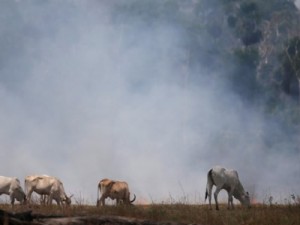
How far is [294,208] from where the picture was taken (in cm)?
1573

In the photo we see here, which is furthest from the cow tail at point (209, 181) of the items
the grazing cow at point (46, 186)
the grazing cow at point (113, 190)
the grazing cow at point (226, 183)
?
the grazing cow at point (46, 186)

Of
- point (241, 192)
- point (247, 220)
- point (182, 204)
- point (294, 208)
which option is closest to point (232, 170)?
point (241, 192)

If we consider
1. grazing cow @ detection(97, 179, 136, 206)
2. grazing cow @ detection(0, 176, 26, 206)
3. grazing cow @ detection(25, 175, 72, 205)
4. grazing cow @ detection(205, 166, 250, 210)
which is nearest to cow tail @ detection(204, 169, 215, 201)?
grazing cow @ detection(205, 166, 250, 210)

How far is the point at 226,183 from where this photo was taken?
76.8 feet

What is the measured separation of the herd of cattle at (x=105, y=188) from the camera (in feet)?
75.9

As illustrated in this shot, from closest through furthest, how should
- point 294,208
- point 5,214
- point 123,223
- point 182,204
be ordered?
point 5,214
point 123,223
point 294,208
point 182,204

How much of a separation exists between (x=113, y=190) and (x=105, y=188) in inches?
20.4

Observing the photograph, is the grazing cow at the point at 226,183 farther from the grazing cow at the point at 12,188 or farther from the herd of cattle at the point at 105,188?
the grazing cow at the point at 12,188

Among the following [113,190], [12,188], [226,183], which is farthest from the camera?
[113,190]

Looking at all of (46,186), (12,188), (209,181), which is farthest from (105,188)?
(209,181)

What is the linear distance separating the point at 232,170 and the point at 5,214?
17607 millimetres

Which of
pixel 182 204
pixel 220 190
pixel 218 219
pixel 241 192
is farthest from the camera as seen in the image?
pixel 241 192

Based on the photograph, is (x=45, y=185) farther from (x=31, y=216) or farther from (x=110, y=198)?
(x=31, y=216)

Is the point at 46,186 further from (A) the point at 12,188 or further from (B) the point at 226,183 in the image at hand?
(B) the point at 226,183
